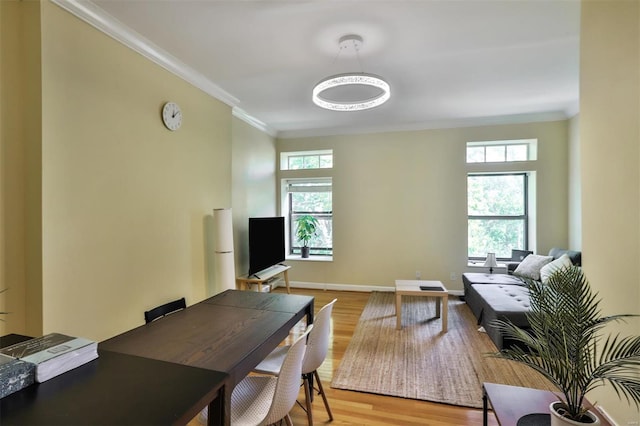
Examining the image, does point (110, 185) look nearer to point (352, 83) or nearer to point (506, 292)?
point (352, 83)

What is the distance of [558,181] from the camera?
4465 mm

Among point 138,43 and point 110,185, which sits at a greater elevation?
point 138,43

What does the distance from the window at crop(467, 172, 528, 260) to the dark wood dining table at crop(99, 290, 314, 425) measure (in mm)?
3932

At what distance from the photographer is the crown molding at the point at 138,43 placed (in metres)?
2.01

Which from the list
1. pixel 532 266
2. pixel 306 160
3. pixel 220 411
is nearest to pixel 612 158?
pixel 220 411

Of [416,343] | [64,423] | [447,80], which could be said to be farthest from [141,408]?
[447,80]

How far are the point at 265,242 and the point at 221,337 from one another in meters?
2.88

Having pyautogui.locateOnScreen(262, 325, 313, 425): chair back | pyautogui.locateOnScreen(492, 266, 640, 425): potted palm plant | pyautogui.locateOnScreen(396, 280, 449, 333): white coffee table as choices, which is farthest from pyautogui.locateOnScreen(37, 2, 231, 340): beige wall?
pyautogui.locateOnScreen(492, 266, 640, 425): potted palm plant

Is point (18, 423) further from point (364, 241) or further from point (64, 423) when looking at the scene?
point (364, 241)

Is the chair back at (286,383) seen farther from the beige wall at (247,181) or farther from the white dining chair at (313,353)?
the beige wall at (247,181)

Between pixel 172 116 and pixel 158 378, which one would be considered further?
pixel 172 116

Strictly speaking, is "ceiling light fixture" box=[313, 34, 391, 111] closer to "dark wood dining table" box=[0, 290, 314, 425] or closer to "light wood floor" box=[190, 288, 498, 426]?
"dark wood dining table" box=[0, 290, 314, 425]

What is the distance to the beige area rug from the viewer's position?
237 centimetres

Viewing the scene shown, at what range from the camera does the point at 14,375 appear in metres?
0.90
